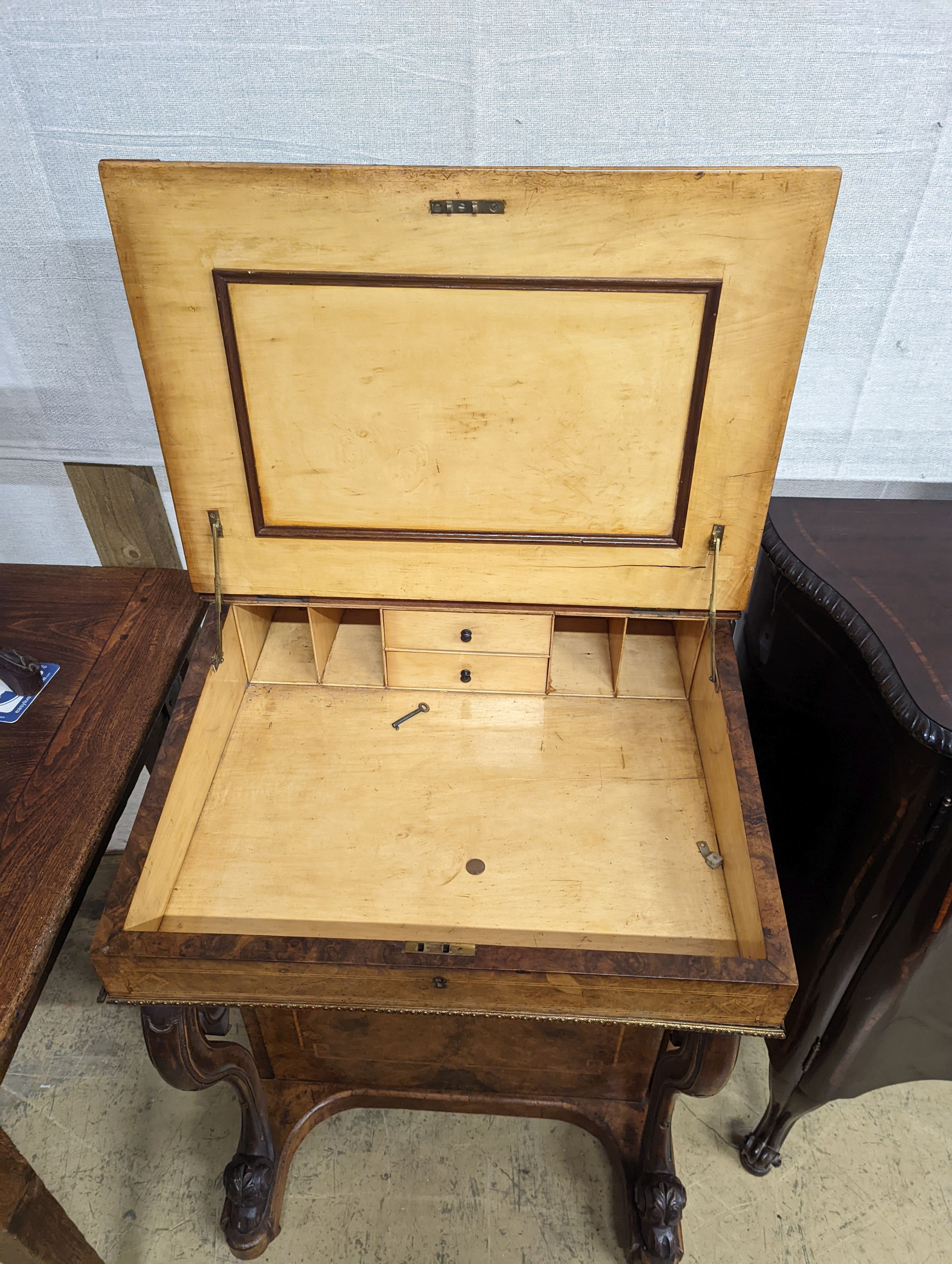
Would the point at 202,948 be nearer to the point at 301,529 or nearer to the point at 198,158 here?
the point at 301,529

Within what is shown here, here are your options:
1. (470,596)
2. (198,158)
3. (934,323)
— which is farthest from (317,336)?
(934,323)

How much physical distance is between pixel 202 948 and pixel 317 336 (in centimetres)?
73

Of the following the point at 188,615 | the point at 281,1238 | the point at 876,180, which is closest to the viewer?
the point at 876,180

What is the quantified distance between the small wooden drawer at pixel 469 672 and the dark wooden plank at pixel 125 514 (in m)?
0.71

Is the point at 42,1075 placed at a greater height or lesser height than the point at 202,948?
lesser

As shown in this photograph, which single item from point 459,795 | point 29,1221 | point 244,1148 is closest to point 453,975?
point 459,795

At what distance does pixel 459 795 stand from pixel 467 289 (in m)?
0.68

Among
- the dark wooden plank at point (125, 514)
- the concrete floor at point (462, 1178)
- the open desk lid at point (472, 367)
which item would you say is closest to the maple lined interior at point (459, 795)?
the open desk lid at point (472, 367)

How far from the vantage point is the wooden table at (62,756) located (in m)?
1.01

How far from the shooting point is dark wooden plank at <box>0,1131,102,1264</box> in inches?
39.5

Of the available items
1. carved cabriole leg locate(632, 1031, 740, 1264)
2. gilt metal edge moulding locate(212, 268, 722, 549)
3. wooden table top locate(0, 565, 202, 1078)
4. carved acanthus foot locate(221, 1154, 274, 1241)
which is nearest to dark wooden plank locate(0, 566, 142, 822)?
wooden table top locate(0, 565, 202, 1078)

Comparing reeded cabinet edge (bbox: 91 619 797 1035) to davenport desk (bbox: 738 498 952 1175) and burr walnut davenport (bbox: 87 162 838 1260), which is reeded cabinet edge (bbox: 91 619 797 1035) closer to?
burr walnut davenport (bbox: 87 162 838 1260)

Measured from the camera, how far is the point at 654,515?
1199 millimetres

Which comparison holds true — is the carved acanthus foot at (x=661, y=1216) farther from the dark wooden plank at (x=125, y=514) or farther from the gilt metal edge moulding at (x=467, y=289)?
the dark wooden plank at (x=125, y=514)
